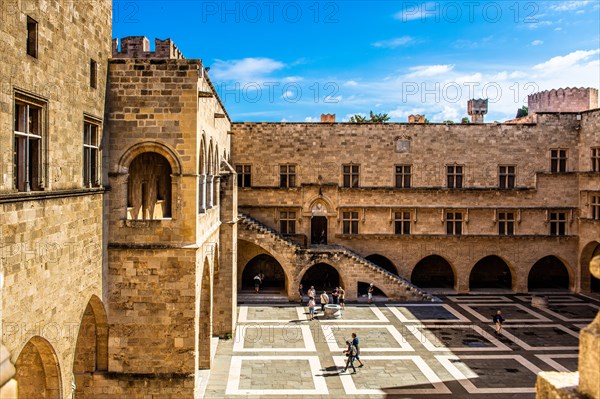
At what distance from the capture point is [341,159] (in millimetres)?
32375

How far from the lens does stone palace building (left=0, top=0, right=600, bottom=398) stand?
970cm

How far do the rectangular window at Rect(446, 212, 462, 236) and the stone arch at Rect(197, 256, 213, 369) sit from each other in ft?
62.6

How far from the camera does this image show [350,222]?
107ft

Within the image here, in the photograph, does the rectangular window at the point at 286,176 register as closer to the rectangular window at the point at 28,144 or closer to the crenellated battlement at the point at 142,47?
the crenellated battlement at the point at 142,47

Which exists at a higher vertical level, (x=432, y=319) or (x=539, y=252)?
(x=539, y=252)

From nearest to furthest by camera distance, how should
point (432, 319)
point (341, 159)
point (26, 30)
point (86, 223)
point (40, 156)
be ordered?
point (26, 30), point (40, 156), point (86, 223), point (432, 319), point (341, 159)

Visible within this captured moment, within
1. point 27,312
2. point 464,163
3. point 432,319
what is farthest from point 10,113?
point 464,163

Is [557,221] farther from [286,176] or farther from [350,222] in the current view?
[286,176]

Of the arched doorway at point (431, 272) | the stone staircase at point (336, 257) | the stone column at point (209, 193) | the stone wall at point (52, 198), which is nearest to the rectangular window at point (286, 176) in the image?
the stone staircase at point (336, 257)

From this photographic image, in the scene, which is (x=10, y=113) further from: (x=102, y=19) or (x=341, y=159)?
(x=341, y=159)

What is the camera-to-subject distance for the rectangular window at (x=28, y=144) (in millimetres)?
9117

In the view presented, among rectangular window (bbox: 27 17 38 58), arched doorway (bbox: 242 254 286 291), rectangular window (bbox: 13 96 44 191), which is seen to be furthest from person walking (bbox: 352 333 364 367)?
arched doorway (bbox: 242 254 286 291)

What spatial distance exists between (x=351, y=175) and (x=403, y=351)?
45.7 ft

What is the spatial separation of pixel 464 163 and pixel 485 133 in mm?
2346
